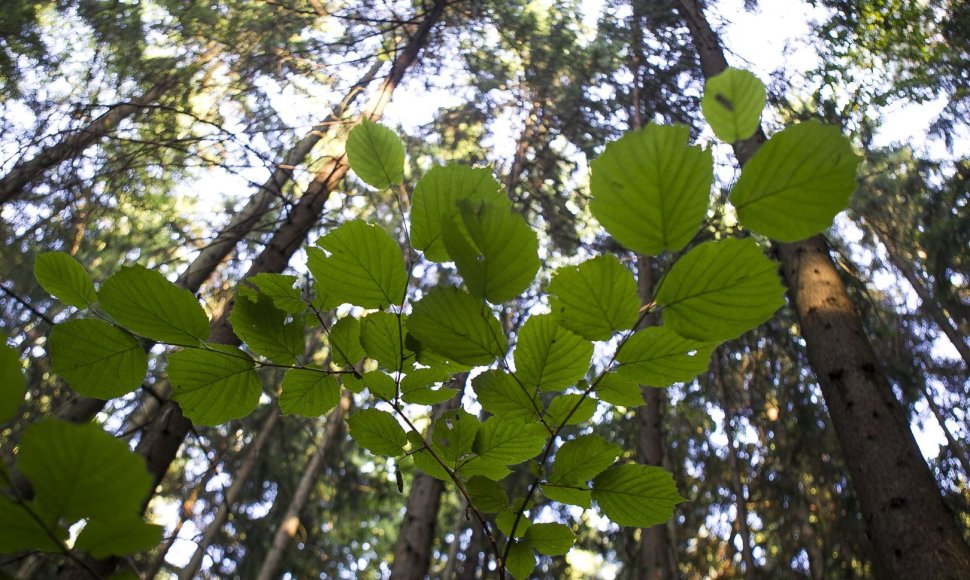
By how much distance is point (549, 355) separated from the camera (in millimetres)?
599

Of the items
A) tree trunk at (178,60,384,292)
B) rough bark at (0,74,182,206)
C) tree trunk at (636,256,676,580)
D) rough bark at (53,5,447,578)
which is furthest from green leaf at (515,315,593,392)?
tree trunk at (636,256,676,580)

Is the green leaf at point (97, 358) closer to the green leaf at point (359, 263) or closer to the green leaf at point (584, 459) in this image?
the green leaf at point (359, 263)

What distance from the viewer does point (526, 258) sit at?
0.48m

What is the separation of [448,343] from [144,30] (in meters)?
7.76

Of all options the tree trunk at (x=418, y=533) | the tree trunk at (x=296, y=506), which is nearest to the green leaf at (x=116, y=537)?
the tree trunk at (x=418, y=533)

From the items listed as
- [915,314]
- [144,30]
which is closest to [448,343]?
[144,30]

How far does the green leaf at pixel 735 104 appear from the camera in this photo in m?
0.47

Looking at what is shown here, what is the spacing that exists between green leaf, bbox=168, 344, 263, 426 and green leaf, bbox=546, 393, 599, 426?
0.37 metres

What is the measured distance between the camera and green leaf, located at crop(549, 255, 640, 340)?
52 cm

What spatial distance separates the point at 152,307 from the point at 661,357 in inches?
21.4

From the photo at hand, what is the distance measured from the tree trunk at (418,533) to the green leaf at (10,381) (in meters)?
A: 4.13

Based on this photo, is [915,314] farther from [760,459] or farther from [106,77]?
[106,77]

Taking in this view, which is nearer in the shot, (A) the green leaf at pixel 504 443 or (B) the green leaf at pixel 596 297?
(B) the green leaf at pixel 596 297

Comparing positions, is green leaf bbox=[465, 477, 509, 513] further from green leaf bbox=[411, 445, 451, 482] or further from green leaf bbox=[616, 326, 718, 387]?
green leaf bbox=[616, 326, 718, 387]
